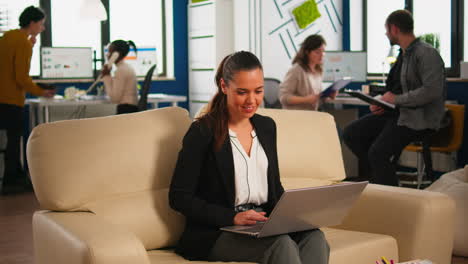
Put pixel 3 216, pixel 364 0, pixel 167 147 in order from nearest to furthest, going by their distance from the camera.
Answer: pixel 167 147, pixel 3 216, pixel 364 0

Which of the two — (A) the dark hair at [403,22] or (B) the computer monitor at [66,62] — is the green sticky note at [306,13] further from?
(A) the dark hair at [403,22]

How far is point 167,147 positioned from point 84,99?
419 centimetres

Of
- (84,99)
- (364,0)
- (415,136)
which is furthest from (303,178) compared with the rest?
(364,0)

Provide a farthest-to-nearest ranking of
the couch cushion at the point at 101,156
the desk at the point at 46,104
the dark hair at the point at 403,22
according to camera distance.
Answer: the desk at the point at 46,104, the dark hair at the point at 403,22, the couch cushion at the point at 101,156

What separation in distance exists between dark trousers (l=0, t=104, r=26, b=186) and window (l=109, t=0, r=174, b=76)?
107 inches

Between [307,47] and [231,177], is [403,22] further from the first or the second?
[231,177]

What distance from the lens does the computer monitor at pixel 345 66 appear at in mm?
6777

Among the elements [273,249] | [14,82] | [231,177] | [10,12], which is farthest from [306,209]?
[10,12]

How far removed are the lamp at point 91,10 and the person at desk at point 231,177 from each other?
516 centimetres

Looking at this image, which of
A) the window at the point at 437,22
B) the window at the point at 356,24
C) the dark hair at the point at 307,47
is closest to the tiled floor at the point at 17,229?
the dark hair at the point at 307,47

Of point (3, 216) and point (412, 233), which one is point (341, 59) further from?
point (412, 233)

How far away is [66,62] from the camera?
7.32m

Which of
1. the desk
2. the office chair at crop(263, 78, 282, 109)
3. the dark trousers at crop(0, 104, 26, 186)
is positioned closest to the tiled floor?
the dark trousers at crop(0, 104, 26, 186)

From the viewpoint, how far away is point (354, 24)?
766 centimetres
